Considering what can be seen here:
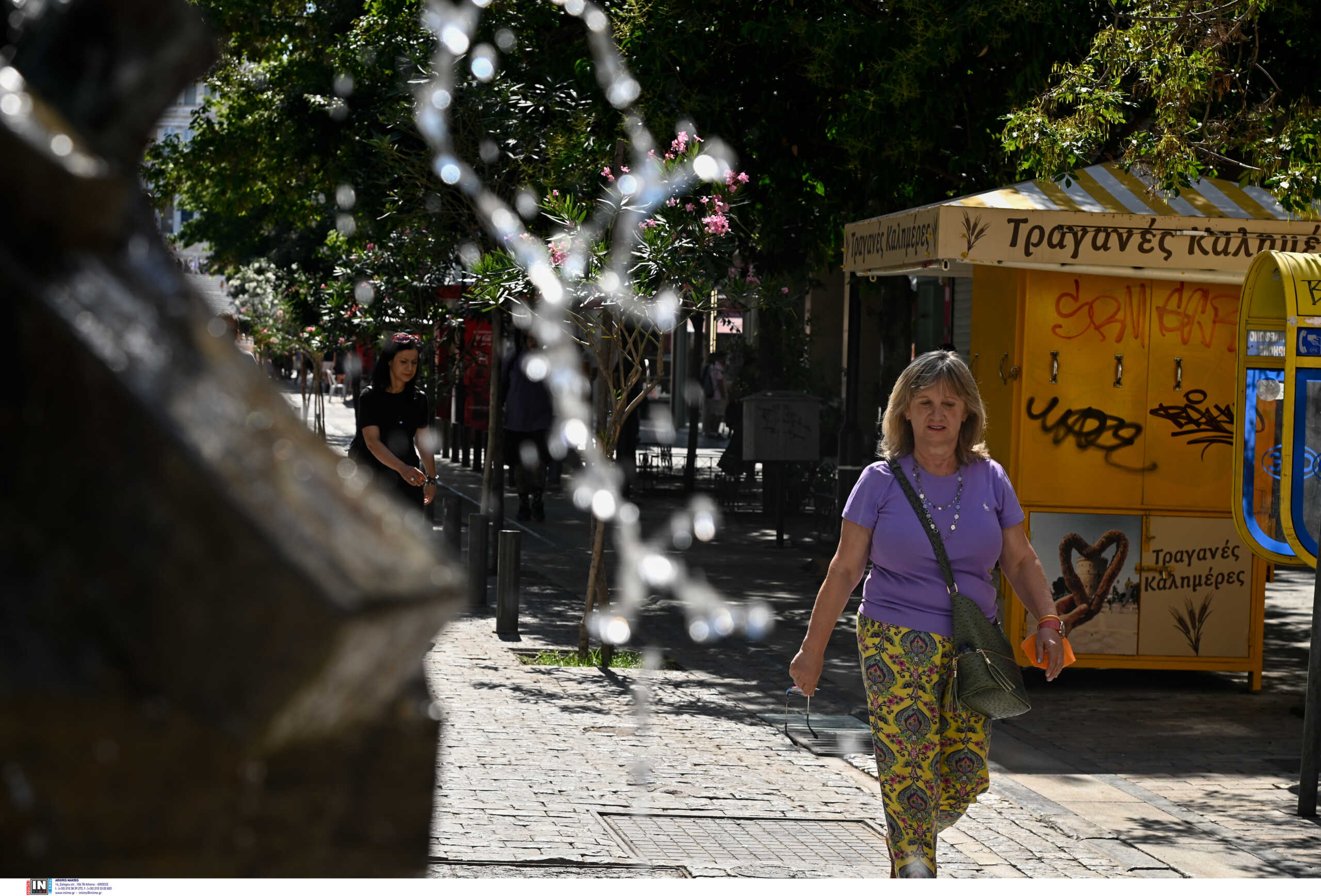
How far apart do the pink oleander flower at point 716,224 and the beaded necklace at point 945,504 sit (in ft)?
15.5

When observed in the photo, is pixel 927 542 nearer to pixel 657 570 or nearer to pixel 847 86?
pixel 847 86

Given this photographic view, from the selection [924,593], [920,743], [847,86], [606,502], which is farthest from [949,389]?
[606,502]

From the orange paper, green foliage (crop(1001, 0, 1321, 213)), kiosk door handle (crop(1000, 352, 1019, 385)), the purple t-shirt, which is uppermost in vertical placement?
green foliage (crop(1001, 0, 1321, 213))

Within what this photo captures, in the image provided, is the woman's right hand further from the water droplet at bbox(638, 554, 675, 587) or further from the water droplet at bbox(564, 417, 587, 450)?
the water droplet at bbox(564, 417, 587, 450)

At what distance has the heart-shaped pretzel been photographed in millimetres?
8992

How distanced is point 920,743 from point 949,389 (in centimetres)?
98

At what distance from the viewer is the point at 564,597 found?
490 inches

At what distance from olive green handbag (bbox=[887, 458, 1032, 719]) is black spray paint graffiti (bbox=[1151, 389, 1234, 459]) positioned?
5.19 metres

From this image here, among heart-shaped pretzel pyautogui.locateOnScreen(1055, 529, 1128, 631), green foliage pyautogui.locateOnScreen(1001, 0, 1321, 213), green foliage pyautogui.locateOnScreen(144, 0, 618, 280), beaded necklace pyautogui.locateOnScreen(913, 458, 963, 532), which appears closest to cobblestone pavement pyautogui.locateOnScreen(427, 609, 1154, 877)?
beaded necklace pyautogui.locateOnScreen(913, 458, 963, 532)

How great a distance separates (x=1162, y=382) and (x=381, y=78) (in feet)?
35.0

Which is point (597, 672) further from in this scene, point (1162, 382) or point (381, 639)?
point (381, 639)

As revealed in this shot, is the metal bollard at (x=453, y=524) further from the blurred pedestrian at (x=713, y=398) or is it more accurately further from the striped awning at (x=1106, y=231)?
the blurred pedestrian at (x=713, y=398)

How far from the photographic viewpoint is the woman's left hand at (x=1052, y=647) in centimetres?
436

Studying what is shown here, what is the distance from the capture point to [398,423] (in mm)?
9000
